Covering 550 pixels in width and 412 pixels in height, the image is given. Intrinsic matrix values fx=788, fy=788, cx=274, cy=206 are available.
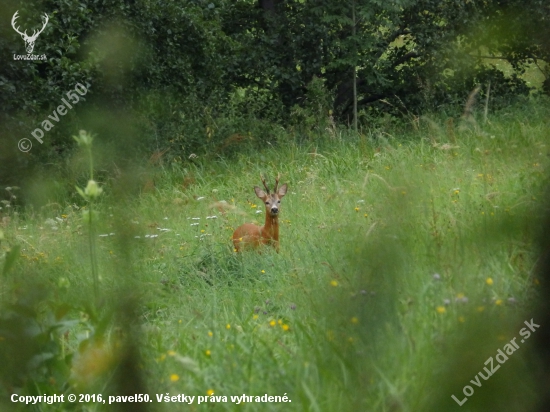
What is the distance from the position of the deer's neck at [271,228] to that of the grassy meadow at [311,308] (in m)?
0.10

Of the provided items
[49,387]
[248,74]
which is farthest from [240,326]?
[248,74]

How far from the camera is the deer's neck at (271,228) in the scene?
653cm

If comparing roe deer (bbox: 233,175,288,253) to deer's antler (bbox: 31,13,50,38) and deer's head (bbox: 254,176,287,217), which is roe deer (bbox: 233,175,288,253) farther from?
deer's antler (bbox: 31,13,50,38)

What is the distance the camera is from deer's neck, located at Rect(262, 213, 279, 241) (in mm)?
6530

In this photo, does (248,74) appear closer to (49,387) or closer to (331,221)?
(331,221)

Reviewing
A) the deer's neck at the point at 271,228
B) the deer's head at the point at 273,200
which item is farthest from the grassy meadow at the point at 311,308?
the deer's head at the point at 273,200

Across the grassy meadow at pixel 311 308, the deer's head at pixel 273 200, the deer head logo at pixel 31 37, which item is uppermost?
the deer head logo at pixel 31 37

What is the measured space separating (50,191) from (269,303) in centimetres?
633

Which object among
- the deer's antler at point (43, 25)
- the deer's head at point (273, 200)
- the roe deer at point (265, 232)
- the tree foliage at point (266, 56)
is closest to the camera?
A: the roe deer at point (265, 232)

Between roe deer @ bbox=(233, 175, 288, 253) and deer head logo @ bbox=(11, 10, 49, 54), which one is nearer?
roe deer @ bbox=(233, 175, 288, 253)

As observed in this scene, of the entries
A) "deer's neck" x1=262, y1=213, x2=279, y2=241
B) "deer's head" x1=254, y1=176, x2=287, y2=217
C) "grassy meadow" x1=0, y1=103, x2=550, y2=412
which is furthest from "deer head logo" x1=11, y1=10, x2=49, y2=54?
"deer's neck" x1=262, y1=213, x2=279, y2=241

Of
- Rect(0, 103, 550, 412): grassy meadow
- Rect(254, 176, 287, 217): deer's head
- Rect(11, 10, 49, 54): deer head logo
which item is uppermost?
Rect(11, 10, 49, 54): deer head logo

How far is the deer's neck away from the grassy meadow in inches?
3.8

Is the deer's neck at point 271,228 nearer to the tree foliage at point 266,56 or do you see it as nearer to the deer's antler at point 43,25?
the tree foliage at point 266,56
